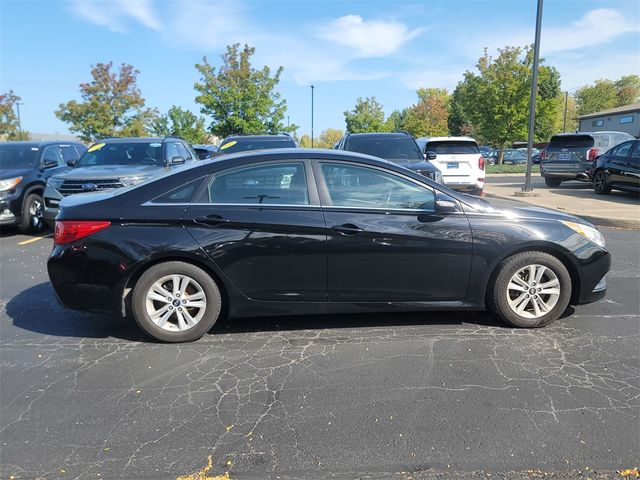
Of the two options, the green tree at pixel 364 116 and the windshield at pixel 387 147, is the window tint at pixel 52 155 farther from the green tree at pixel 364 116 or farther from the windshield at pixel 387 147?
the green tree at pixel 364 116

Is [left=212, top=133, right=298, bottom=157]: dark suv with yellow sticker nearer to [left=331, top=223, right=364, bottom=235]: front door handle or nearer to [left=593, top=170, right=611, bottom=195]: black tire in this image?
[left=331, top=223, right=364, bottom=235]: front door handle

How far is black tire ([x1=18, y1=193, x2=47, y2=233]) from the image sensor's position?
9.08 meters

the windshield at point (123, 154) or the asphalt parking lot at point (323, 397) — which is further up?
the windshield at point (123, 154)

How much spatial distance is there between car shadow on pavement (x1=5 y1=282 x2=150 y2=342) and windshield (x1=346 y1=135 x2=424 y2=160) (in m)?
6.87

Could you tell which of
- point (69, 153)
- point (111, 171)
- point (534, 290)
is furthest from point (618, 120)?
point (534, 290)

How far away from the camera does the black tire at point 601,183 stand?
13.9 metres

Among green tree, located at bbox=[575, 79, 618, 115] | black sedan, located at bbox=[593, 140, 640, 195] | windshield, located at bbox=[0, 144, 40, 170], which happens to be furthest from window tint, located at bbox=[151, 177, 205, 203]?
green tree, located at bbox=[575, 79, 618, 115]

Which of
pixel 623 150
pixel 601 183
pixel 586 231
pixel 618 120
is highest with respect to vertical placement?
pixel 618 120

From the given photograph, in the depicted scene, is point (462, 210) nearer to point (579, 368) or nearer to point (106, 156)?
point (579, 368)

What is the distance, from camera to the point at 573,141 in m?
16.4

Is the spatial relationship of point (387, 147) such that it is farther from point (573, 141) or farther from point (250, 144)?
point (573, 141)

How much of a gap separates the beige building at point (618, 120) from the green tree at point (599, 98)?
23221 millimetres

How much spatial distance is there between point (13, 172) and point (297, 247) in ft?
25.1

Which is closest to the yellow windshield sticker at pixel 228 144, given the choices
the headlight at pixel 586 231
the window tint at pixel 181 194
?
the window tint at pixel 181 194
